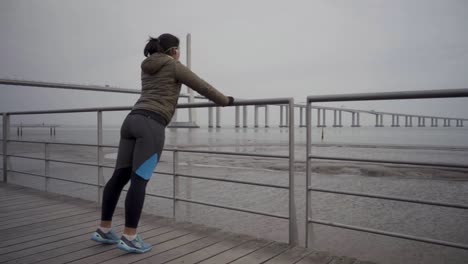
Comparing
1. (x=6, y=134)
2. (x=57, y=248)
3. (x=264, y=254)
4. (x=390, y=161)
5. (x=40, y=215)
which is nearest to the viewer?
(x=390, y=161)

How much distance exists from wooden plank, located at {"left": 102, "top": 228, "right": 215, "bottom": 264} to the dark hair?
113cm

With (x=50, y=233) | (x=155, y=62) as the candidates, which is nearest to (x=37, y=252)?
(x=50, y=233)

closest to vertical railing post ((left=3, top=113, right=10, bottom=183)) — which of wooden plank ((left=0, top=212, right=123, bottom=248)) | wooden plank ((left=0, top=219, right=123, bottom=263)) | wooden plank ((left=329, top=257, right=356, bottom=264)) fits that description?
wooden plank ((left=0, top=212, right=123, bottom=248))

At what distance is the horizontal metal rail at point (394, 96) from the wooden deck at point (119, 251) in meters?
0.89

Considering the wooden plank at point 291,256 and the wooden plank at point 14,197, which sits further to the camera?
the wooden plank at point 14,197

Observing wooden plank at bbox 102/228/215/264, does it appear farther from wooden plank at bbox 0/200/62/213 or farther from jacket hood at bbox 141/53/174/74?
wooden plank at bbox 0/200/62/213

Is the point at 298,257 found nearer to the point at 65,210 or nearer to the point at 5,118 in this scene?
the point at 65,210

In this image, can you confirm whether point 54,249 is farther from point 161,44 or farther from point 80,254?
point 161,44

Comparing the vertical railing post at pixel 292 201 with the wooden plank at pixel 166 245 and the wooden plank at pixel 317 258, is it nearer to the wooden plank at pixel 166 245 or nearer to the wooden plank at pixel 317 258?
the wooden plank at pixel 317 258

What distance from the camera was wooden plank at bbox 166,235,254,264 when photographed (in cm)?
179

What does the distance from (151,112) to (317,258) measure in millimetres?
1199

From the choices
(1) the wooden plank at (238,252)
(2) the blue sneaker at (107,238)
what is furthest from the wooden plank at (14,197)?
(1) the wooden plank at (238,252)

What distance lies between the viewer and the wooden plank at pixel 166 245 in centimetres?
181

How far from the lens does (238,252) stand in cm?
191
